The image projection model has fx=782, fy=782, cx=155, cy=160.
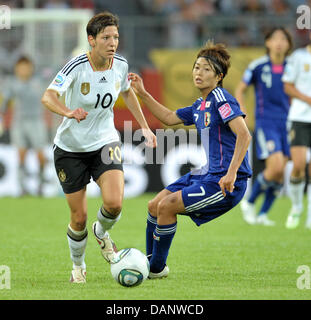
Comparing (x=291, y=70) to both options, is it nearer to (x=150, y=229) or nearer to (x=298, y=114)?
(x=298, y=114)

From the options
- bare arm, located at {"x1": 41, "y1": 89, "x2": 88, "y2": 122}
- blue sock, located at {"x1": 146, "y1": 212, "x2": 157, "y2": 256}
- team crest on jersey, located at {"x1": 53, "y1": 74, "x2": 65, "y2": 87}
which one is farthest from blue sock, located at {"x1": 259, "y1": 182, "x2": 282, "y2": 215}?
bare arm, located at {"x1": 41, "y1": 89, "x2": 88, "y2": 122}

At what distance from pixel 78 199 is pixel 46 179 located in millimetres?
9457

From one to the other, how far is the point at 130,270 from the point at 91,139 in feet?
4.12

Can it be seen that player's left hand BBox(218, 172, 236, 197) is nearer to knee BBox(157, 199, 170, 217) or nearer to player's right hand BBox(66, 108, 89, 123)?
knee BBox(157, 199, 170, 217)

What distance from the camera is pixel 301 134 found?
1068cm

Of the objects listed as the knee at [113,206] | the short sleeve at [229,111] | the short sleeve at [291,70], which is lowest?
the knee at [113,206]

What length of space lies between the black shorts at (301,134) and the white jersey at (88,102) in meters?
4.35

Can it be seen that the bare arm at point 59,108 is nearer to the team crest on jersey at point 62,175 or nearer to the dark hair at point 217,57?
the team crest on jersey at point 62,175

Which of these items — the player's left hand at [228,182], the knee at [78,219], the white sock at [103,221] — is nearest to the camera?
the player's left hand at [228,182]

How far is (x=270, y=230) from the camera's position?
10.6 meters

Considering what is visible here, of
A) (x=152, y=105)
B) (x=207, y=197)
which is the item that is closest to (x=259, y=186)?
Result: (x=152, y=105)

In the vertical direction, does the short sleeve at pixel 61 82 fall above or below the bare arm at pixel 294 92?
above

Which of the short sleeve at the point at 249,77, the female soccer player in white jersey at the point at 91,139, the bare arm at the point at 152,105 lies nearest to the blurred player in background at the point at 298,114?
the short sleeve at the point at 249,77

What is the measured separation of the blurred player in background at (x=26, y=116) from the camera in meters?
15.7
